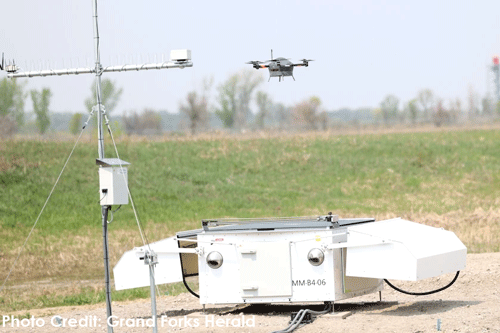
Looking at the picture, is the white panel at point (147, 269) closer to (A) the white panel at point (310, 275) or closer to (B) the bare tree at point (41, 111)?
(A) the white panel at point (310, 275)

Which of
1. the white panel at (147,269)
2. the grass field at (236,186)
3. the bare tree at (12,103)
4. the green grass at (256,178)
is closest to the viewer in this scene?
the white panel at (147,269)

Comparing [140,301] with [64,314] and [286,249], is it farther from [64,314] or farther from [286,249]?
[286,249]

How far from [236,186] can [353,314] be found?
2699 centimetres

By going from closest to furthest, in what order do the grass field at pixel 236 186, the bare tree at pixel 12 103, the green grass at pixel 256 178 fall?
the grass field at pixel 236 186, the green grass at pixel 256 178, the bare tree at pixel 12 103

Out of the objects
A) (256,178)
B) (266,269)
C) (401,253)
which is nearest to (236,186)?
(256,178)

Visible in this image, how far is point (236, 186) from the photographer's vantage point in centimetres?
3984

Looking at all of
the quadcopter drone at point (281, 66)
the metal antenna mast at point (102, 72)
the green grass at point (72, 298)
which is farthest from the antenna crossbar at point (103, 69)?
the green grass at point (72, 298)

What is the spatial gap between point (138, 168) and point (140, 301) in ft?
81.3

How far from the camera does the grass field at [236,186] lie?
27859 mm

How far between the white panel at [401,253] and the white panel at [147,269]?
302 centimetres

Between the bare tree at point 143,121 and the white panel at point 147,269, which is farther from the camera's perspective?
the bare tree at point 143,121

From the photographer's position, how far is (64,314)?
49.6 ft

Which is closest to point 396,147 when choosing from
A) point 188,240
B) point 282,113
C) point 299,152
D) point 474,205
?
point 299,152

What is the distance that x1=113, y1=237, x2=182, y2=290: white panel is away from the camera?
1345 cm
